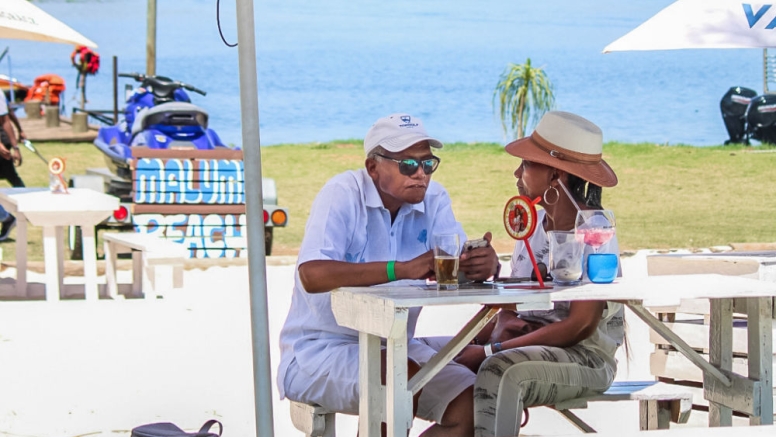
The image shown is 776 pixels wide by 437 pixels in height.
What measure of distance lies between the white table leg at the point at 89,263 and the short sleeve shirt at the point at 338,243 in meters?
4.11

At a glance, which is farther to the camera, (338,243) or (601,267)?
(338,243)

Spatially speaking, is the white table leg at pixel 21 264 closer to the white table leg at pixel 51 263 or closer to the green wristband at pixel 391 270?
the white table leg at pixel 51 263

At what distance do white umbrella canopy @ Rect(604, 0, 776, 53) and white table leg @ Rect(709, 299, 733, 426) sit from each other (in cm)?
99

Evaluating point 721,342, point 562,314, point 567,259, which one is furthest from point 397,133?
point 721,342

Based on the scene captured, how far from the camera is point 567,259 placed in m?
2.97

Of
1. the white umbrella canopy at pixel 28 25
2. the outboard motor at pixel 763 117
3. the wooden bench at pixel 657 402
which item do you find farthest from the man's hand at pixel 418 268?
the outboard motor at pixel 763 117

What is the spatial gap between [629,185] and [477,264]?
14.0m

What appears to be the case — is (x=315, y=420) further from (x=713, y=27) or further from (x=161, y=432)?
(x=713, y=27)

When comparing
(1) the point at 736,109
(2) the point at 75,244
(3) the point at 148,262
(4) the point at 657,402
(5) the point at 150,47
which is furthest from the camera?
(1) the point at 736,109

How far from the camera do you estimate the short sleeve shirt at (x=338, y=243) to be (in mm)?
3062

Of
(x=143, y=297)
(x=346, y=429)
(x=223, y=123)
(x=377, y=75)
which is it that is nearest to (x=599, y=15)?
(x=377, y=75)

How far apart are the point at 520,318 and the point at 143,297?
179 inches

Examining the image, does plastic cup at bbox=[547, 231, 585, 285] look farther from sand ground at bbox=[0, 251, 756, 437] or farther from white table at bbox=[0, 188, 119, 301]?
white table at bbox=[0, 188, 119, 301]

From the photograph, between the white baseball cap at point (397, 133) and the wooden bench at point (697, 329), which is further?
the wooden bench at point (697, 329)
